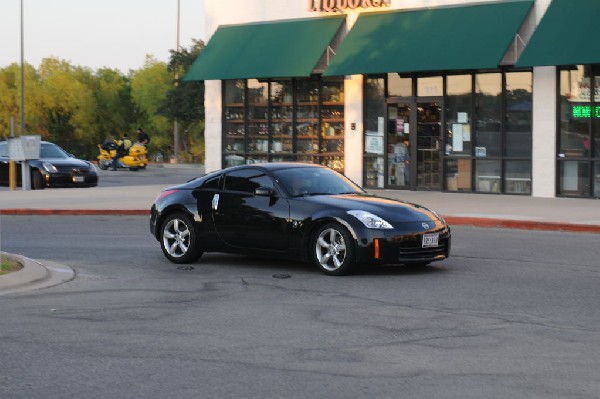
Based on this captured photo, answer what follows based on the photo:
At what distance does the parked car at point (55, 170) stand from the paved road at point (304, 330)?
58.9 feet

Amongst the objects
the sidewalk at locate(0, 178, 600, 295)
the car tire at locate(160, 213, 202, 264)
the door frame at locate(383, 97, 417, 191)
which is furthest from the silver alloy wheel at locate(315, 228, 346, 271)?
the door frame at locate(383, 97, 417, 191)

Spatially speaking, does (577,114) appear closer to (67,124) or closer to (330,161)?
(330,161)

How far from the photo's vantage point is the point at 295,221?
13711 mm

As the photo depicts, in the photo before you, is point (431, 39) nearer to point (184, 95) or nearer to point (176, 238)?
point (176, 238)

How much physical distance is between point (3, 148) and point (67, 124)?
4939 cm

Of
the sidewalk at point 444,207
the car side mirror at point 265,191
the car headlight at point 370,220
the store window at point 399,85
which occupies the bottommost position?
the sidewalk at point 444,207

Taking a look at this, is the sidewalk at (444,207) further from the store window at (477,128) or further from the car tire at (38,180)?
the car tire at (38,180)

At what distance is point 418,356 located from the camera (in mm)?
8469

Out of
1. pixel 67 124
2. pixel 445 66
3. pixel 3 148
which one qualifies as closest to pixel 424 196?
pixel 445 66

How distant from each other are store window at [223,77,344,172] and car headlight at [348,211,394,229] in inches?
719

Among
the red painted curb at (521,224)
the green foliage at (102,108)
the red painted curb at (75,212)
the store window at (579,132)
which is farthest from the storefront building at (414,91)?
the green foliage at (102,108)

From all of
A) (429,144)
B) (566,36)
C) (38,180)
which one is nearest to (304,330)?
(566,36)

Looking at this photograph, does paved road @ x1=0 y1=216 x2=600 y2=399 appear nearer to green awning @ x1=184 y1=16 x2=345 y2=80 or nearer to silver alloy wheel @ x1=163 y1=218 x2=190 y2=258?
silver alloy wheel @ x1=163 y1=218 x2=190 y2=258

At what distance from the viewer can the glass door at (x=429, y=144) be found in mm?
29328
